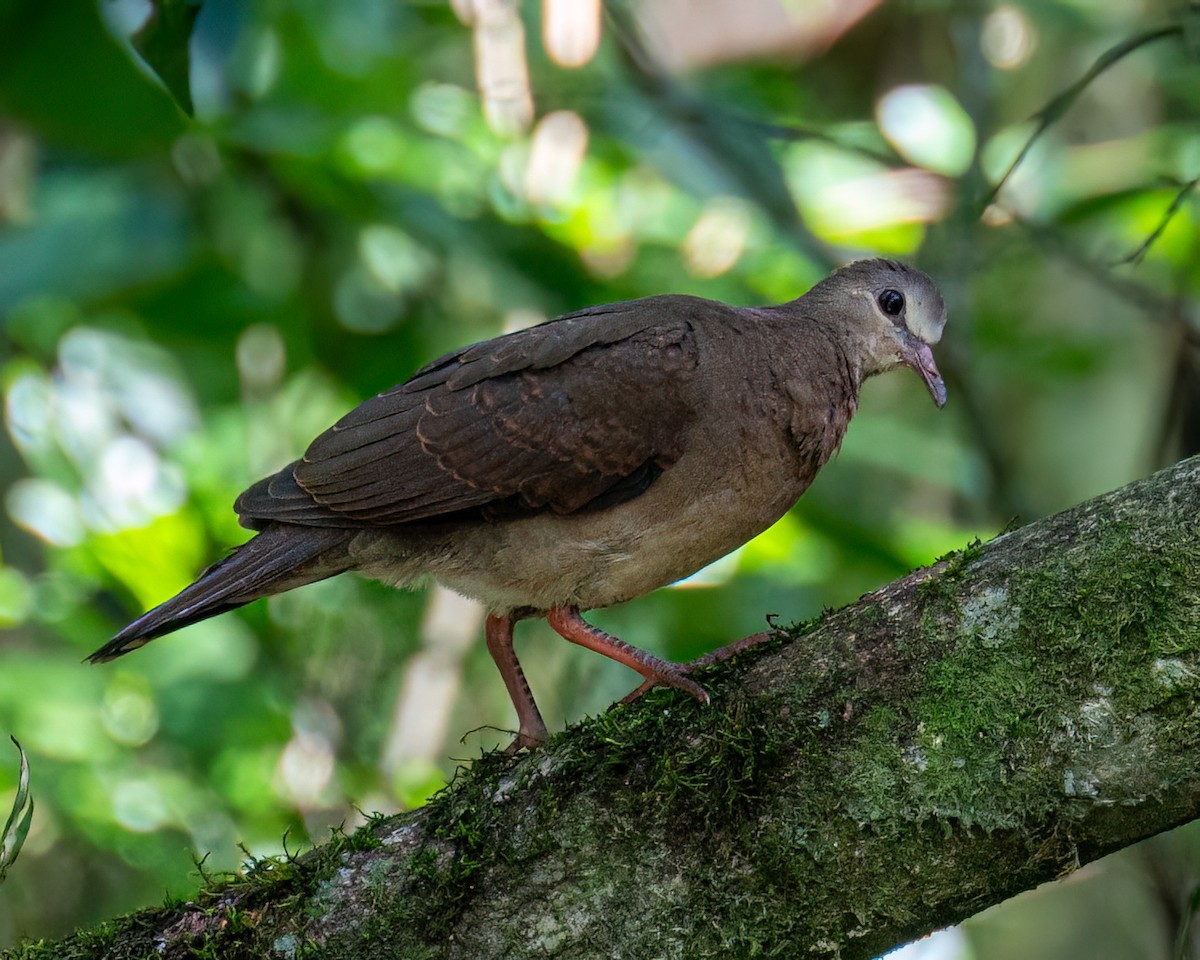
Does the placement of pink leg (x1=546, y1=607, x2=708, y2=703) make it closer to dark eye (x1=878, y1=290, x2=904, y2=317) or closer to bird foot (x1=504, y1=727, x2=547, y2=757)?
bird foot (x1=504, y1=727, x2=547, y2=757)

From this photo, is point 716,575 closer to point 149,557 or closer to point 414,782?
point 414,782

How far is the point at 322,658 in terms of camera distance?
5430 mm

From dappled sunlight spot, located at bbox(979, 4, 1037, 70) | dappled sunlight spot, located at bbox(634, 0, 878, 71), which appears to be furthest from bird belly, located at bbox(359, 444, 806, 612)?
dappled sunlight spot, located at bbox(634, 0, 878, 71)

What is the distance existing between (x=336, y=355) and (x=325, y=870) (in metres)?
3.09

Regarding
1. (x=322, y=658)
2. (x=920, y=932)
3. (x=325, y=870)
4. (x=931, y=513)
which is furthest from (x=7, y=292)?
(x=931, y=513)

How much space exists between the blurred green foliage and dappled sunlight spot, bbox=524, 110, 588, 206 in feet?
0.06

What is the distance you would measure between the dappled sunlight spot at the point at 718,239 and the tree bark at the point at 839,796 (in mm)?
3525

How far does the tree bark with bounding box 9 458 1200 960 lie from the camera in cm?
235

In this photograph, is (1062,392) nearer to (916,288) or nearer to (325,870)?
(916,288)

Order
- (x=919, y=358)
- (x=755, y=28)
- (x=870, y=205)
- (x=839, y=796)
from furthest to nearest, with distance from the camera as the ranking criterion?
(x=755, y=28)
(x=870, y=205)
(x=919, y=358)
(x=839, y=796)

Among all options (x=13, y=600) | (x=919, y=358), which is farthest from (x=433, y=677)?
(x=919, y=358)

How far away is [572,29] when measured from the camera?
5645 mm

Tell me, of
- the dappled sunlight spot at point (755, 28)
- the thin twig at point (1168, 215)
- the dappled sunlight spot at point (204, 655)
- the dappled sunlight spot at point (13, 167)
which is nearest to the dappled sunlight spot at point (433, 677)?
the dappled sunlight spot at point (204, 655)

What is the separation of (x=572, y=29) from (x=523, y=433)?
2.69 meters
